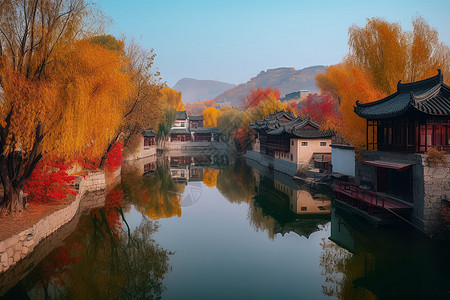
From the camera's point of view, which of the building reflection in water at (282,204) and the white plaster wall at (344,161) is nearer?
the building reflection in water at (282,204)

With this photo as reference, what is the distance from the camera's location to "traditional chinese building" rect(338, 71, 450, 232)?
1378cm

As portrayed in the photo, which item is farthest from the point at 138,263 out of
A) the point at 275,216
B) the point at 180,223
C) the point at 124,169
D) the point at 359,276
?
the point at 124,169

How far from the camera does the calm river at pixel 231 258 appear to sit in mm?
9977

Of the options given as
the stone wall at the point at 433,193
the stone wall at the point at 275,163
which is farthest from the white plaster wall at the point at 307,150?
the stone wall at the point at 433,193

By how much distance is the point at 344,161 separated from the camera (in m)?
24.8

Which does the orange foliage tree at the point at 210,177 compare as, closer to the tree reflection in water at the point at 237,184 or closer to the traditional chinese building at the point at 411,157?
the tree reflection in water at the point at 237,184

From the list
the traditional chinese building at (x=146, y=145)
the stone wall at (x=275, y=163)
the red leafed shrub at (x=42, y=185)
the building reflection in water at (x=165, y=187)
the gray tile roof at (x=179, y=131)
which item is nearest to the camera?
the red leafed shrub at (x=42, y=185)

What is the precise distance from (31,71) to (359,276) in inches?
544

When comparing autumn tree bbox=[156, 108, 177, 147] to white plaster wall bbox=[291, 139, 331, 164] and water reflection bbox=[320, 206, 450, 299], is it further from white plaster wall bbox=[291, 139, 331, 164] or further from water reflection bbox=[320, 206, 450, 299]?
water reflection bbox=[320, 206, 450, 299]

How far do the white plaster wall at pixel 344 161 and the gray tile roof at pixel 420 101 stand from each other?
5826 mm

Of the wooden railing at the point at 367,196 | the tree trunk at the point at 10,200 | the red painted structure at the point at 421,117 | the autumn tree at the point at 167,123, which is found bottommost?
the wooden railing at the point at 367,196

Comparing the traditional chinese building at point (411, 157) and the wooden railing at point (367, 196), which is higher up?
the traditional chinese building at point (411, 157)

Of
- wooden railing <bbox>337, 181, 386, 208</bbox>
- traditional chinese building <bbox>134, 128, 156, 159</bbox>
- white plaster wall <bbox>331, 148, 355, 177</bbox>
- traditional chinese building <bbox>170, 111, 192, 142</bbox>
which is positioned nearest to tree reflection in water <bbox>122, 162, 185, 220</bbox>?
wooden railing <bbox>337, 181, 386, 208</bbox>

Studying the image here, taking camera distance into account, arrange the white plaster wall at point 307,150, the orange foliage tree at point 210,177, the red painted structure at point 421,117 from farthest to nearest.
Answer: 1. the orange foliage tree at point 210,177
2. the white plaster wall at point 307,150
3. the red painted structure at point 421,117
